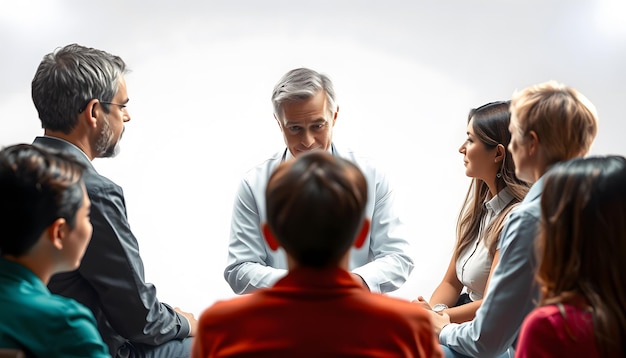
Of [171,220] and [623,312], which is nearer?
[623,312]

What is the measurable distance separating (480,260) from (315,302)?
1.42 m

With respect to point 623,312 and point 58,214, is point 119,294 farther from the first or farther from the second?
point 623,312

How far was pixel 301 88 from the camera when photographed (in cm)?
283

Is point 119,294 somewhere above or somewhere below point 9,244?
below

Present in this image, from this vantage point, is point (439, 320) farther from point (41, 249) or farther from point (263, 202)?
point (41, 249)

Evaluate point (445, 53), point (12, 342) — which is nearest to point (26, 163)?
point (12, 342)

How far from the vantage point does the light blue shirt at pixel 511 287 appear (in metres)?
2.01

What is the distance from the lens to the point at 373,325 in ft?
4.62

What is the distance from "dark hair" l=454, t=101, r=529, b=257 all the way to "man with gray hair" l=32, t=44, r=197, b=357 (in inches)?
38.9

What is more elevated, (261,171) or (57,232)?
(57,232)

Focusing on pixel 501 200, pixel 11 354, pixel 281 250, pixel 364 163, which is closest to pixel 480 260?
pixel 501 200

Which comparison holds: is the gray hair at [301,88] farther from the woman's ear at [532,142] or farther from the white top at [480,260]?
the woman's ear at [532,142]

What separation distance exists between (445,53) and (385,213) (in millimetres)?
1215

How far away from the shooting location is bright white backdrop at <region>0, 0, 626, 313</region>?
3.76 m
